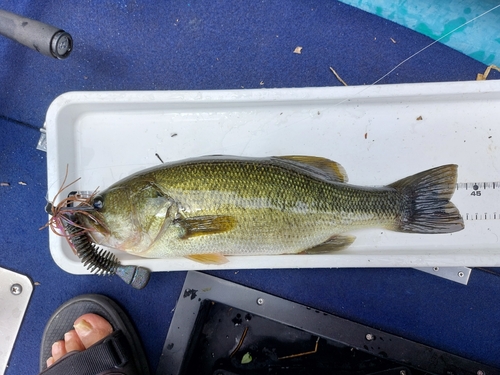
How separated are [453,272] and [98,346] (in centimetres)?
151

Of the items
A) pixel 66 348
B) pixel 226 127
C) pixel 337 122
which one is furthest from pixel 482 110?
pixel 66 348

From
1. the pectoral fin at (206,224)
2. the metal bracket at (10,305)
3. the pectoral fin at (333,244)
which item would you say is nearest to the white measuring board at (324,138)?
the pectoral fin at (333,244)

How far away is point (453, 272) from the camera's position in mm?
1607

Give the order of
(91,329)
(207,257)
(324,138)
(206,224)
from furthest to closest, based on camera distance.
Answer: (91,329) < (324,138) < (207,257) < (206,224)

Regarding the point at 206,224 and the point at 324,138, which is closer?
the point at 206,224

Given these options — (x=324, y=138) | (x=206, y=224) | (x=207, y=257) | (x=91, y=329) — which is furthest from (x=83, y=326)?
(x=324, y=138)

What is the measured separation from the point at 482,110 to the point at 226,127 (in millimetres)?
1013

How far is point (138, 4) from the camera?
68.2 inches

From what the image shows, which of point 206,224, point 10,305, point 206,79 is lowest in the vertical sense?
point 10,305

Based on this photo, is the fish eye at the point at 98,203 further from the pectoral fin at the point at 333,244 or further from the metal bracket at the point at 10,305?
the metal bracket at the point at 10,305

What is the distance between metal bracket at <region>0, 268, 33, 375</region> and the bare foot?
0.22 meters

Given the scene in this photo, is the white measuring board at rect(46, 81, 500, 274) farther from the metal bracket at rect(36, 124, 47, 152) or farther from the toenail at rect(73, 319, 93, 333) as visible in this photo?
the toenail at rect(73, 319, 93, 333)

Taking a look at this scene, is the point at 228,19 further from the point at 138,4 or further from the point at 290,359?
the point at 290,359

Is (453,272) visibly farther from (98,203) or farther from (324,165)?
(98,203)
